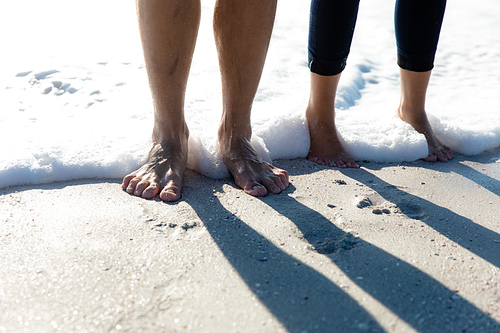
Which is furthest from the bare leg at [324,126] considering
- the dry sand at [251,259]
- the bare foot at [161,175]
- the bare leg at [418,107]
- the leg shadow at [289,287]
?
the leg shadow at [289,287]

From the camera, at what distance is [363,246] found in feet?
4.01

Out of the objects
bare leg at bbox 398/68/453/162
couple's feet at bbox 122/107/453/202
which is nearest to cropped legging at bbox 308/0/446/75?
bare leg at bbox 398/68/453/162

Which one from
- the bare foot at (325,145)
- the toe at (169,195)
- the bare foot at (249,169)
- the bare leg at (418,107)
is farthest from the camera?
the bare leg at (418,107)

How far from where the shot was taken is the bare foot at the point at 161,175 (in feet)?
5.02

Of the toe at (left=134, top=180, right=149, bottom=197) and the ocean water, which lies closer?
the toe at (left=134, top=180, right=149, bottom=197)

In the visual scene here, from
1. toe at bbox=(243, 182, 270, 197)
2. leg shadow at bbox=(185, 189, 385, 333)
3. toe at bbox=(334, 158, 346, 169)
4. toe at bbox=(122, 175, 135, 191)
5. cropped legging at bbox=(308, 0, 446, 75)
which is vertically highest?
cropped legging at bbox=(308, 0, 446, 75)

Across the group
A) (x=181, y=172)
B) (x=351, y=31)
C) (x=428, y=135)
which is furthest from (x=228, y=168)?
(x=428, y=135)

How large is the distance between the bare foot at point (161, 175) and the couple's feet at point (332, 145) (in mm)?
674

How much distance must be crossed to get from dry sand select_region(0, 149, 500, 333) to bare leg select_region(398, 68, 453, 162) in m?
0.43

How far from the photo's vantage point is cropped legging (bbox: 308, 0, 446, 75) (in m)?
1.91

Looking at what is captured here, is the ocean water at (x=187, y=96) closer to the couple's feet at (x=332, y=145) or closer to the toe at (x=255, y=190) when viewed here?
the couple's feet at (x=332, y=145)

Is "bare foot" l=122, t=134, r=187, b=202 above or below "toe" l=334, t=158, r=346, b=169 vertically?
above

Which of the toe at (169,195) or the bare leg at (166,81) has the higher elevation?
the bare leg at (166,81)

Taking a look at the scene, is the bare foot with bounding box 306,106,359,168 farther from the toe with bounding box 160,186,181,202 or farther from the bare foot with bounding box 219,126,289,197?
the toe with bounding box 160,186,181,202
